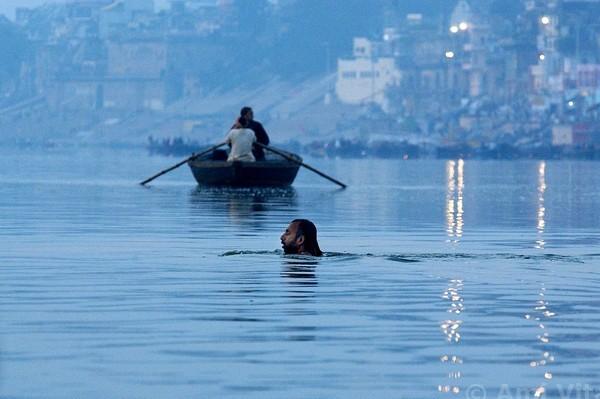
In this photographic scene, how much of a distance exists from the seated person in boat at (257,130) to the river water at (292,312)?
37.0ft

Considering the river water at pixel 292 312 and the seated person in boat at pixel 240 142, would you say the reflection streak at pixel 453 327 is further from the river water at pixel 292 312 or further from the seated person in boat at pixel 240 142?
the seated person in boat at pixel 240 142

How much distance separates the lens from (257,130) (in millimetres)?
43969

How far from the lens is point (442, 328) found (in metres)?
14.8

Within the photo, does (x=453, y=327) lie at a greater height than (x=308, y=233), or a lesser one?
lesser

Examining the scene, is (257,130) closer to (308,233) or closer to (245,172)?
(245,172)

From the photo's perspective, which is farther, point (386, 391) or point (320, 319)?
point (320, 319)

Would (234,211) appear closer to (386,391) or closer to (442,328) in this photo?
(442,328)

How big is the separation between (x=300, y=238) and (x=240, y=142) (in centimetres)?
2365

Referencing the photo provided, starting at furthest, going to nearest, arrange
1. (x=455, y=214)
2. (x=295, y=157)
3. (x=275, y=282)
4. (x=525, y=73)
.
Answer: (x=525, y=73)
(x=295, y=157)
(x=455, y=214)
(x=275, y=282)

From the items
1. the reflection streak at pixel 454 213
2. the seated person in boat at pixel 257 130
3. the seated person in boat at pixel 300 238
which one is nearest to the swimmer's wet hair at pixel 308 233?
the seated person in boat at pixel 300 238

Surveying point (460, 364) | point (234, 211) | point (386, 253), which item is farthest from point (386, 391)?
point (234, 211)

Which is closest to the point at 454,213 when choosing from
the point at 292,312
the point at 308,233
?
the point at 308,233

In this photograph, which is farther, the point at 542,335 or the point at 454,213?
the point at 454,213

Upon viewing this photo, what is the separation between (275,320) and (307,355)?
192cm
